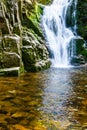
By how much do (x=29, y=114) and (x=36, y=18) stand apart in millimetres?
15644

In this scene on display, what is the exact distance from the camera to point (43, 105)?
768cm

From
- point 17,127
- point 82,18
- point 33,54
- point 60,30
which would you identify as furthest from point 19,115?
point 82,18

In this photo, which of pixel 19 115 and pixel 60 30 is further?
pixel 60 30

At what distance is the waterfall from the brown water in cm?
868

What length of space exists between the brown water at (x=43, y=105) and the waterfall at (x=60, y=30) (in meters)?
8.68

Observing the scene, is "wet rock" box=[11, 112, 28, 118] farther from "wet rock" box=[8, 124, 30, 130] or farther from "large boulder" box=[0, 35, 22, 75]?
"large boulder" box=[0, 35, 22, 75]

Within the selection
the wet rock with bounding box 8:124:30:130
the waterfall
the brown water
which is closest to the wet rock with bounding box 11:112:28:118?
the brown water

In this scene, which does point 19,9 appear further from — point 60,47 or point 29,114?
point 29,114

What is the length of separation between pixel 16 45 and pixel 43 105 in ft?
24.8

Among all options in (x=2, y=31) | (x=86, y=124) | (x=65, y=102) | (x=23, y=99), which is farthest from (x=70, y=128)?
(x=2, y=31)

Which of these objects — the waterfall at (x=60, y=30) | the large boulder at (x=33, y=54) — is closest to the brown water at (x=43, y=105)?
the large boulder at (x=33, y=54)

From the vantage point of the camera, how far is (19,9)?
62.2ft

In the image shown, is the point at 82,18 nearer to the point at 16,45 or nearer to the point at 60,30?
the point at 60,30

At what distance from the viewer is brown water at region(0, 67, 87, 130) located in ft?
20.0
